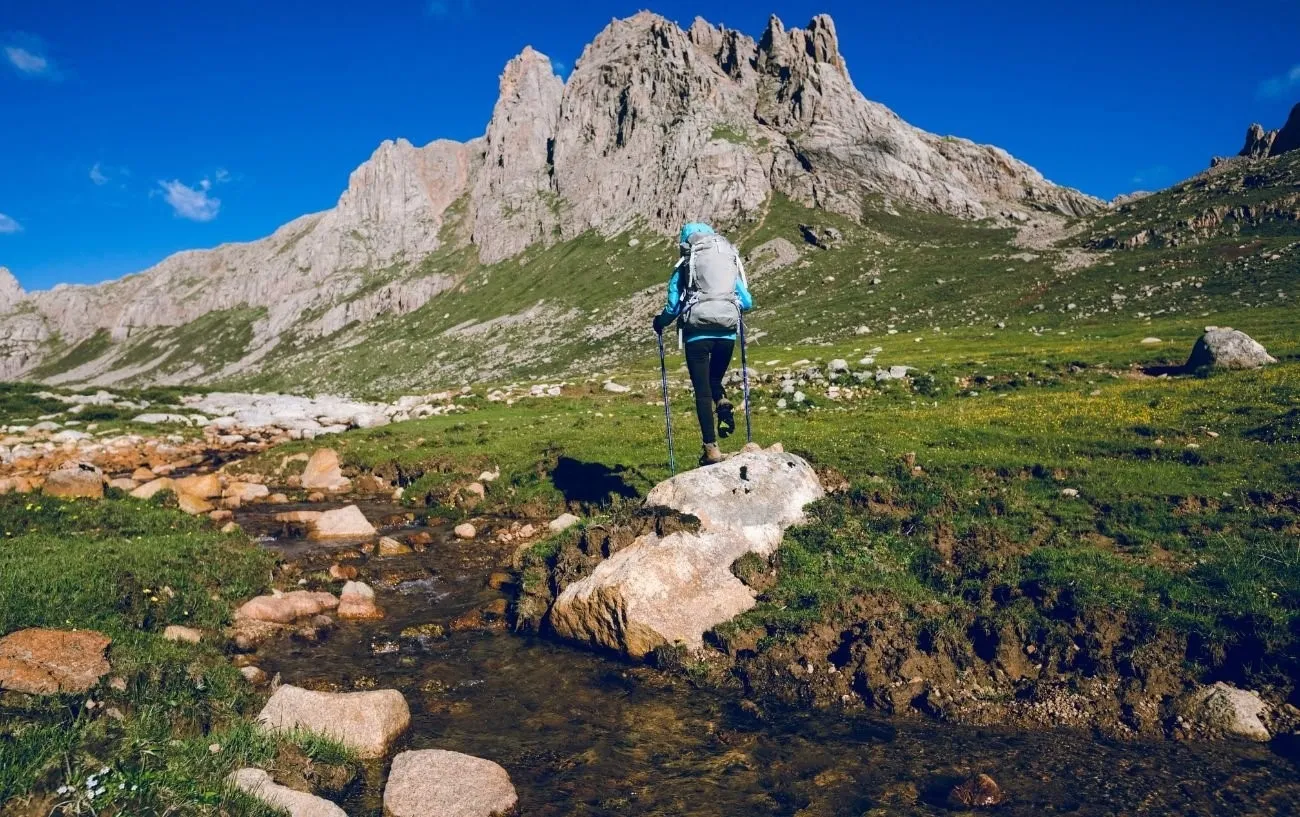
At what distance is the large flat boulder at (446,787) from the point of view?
22.5 ft

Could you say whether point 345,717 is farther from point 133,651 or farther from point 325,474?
point 325,474

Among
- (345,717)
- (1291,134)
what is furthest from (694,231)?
(1291,134)

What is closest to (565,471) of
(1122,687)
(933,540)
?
(933,540)

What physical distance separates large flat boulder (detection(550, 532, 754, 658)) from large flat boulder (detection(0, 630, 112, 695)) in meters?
6.43

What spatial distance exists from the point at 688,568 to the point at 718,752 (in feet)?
12.2

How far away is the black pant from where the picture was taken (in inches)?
541

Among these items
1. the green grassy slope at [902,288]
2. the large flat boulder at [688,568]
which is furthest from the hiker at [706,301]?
the green grassy slope at [902,288]

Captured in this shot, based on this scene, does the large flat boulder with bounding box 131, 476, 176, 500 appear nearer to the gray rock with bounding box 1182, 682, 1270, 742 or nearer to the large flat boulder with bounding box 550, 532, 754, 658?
the large flat boulder with bounding box 550, 532, 754, 658

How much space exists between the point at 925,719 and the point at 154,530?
1787cm

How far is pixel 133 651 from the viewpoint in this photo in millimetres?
9758

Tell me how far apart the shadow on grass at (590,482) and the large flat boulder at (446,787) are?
10.8 metres

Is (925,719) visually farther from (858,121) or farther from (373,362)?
(858,121)

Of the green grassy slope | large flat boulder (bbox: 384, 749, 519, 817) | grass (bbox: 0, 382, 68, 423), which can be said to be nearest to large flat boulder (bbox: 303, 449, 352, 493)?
large flat boulder (bbox: 384, 749, 519, 817)

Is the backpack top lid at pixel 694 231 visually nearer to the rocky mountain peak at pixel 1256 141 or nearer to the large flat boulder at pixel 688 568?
the large flat boulder at pixel 688 568
